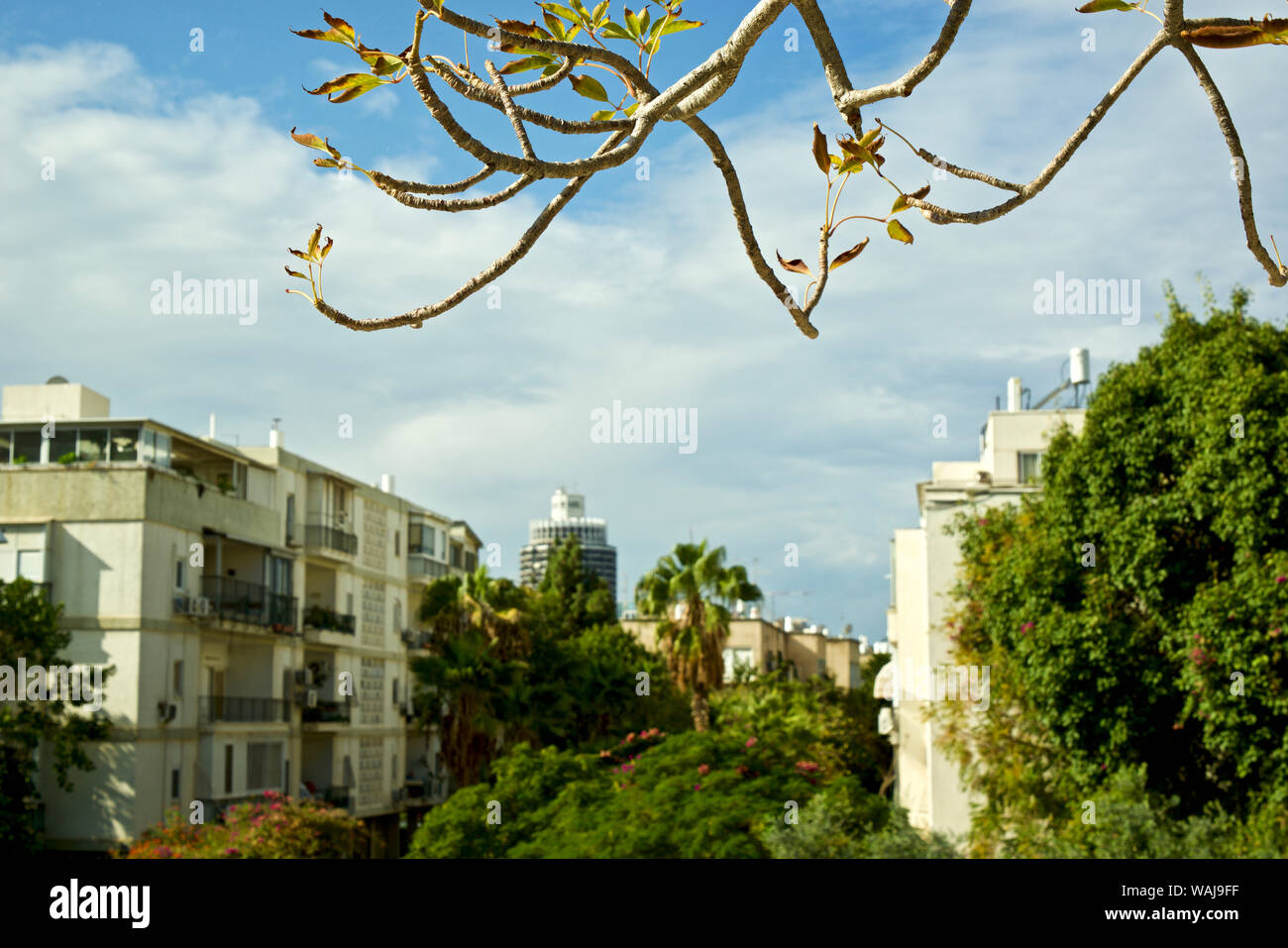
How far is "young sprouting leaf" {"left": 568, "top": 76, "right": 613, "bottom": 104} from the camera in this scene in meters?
2.29

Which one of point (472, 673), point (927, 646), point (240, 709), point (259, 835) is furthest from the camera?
point (240, 709)

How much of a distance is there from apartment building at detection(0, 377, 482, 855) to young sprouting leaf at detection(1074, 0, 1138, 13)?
29.5m

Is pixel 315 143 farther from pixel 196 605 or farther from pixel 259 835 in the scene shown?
pixel 196 605

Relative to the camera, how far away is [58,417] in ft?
101

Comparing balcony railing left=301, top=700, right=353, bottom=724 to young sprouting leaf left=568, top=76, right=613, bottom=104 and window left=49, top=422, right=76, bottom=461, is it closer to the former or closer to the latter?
window left=49, top=422, right=76, bottom=461

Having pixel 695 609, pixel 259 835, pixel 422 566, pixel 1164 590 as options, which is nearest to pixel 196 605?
pixel 259 835

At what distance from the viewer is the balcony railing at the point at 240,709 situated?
32.0 m

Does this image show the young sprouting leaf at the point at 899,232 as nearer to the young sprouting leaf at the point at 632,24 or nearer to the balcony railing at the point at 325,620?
the young sprouting leaf at the point at 632,24

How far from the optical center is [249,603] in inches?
1314

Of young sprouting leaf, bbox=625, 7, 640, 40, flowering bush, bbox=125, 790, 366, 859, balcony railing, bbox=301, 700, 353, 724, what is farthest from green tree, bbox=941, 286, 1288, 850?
balcony railing, bbox=301, 700, 353, 724

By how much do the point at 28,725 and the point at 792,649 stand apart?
4811 cm

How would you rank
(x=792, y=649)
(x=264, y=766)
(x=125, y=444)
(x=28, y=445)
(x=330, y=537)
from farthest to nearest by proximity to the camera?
(x=792, y=649), (x=330, y=537), (x=264, y=766), (x=28, y=445), (x=125, y=444)

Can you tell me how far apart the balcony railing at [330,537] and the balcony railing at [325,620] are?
1797 mm

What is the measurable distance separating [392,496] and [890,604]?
19162mm
